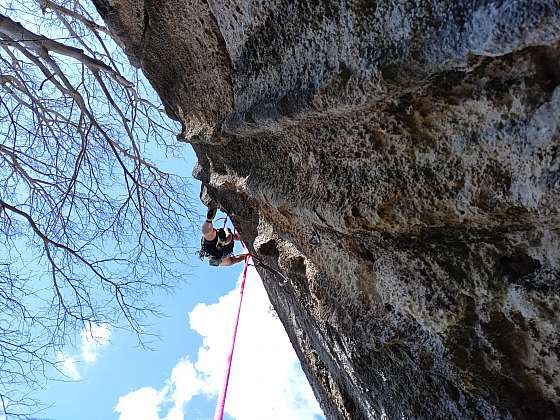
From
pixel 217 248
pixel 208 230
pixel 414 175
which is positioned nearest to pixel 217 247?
pixel 217 248

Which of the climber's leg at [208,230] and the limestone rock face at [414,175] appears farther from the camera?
the climber's leg at [208,230]

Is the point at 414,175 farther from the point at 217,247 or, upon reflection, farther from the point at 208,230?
the point at 217,247

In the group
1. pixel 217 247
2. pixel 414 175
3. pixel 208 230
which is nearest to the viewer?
pixel 414 175

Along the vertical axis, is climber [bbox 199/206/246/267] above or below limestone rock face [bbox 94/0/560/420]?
above

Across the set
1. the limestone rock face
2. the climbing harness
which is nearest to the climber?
the climbing harness

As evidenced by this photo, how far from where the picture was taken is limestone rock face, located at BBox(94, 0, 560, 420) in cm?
105

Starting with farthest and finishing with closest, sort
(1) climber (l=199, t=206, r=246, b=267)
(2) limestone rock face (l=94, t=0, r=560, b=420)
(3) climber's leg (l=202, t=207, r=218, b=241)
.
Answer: (1) climber (l=199, t=206, r=246, b=267), (3) climber's leg (l=202, t=207, r=218, b=241), (2) limestone rock face (l=94, t=0, r=560, b=420)

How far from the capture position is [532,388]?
51.0 inches

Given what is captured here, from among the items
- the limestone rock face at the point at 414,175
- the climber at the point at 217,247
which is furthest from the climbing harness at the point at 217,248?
the limestone rock face at the point at 414,175

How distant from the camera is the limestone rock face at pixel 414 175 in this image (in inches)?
41.3

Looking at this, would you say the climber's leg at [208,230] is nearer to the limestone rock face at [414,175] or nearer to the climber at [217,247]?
the climber at [217,247]

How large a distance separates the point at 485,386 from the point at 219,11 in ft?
4.59

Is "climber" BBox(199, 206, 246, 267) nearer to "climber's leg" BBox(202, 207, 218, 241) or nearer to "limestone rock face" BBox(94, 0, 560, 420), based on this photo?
"climber's leg" BBox(202, 207, 218, 241)

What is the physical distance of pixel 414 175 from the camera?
131 cm
